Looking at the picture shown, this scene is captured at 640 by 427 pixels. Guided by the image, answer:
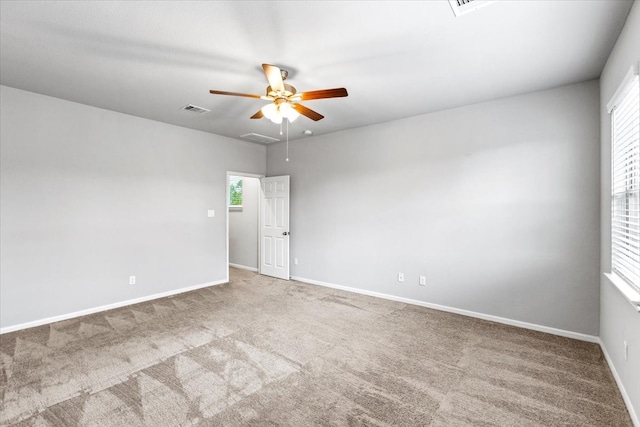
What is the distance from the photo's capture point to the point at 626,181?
7.66 feet

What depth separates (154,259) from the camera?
468 cm

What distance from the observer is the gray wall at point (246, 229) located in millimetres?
6895

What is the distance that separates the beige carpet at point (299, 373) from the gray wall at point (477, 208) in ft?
1.64

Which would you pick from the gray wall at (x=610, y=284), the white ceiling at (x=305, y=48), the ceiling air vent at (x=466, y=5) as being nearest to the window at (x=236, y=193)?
the white ceiling at (x=305, y=48)

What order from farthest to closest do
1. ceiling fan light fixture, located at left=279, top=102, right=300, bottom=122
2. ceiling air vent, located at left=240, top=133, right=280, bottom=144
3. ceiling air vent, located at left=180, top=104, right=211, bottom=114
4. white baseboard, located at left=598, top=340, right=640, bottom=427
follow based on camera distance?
ceiling air vent, located at left=240, top=133, right=280, bottom=144, ceiling air vent, located at left=180, top=104, right=211, bottom=114, ceiling fan light fixture, located at left=279, top=102, right=300, bottom=122, white baseboard, located at left=598, top=340, right=640, bottom=427

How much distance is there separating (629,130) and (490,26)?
1307mm

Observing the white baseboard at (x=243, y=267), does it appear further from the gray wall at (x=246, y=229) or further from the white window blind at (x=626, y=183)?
the white window blind at (x=626, y=183)

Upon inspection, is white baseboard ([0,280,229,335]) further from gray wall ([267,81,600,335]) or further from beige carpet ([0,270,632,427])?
gray wall ([267,81,600,335])

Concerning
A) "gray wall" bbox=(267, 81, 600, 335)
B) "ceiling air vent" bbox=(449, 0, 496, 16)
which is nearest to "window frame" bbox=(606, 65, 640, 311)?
"gray wall" bbox=(267, 81, 600, 335)

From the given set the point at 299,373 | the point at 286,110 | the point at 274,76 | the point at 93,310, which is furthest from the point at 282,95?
the point at 93,310

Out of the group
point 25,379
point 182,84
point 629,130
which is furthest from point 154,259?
point 629,130

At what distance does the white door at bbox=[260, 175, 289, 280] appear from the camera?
5.95 metres

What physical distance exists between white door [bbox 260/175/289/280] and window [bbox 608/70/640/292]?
4658 mm

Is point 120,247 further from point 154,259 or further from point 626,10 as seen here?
point 626,10
